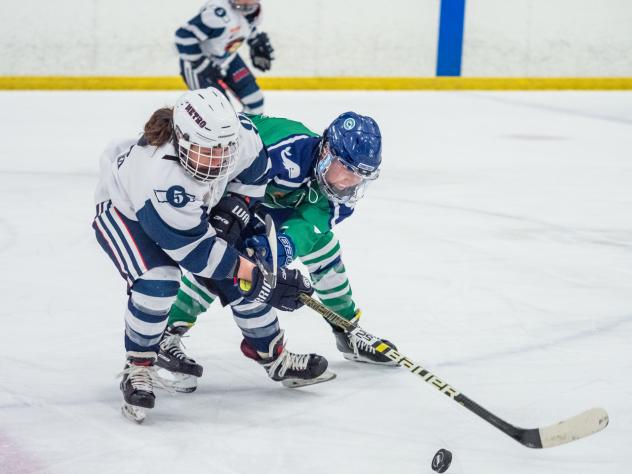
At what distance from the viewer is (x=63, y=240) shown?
12.2 ft

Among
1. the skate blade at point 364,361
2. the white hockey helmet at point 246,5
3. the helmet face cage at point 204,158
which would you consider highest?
the helmet face cage at point 204,158


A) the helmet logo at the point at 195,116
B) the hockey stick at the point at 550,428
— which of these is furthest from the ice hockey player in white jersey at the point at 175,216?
the hockey stick at the point at 550,428

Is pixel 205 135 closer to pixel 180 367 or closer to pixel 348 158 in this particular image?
pixel 348 158

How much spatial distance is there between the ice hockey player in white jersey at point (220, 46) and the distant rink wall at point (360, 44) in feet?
7.41

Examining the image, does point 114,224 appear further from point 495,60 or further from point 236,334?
point 495,60

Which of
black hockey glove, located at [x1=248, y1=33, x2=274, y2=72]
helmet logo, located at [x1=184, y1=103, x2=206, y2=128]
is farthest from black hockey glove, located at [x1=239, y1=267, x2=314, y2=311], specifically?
black hockey glove, located at [x1=248, y1=33, x2=274, y2=72]

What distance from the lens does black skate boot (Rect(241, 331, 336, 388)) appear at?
2.40 m

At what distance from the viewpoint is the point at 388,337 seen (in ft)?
9.22

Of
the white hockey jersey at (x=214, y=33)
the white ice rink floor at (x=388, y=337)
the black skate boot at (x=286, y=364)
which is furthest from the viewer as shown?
the white hockey jersey at (x=214, y=33)

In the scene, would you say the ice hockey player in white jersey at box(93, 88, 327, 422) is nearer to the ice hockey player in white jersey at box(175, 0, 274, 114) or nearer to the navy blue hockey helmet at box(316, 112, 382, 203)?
the navy blue hockey helmet at box(316, 112, 382, 203)

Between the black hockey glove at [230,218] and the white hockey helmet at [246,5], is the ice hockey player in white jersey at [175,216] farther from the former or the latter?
the white hockey helmet at [246,5]

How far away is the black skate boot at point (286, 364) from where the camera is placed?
2396mm

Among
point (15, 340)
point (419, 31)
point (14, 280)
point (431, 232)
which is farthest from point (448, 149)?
point (15, 340)

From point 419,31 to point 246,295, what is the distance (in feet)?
22.1
